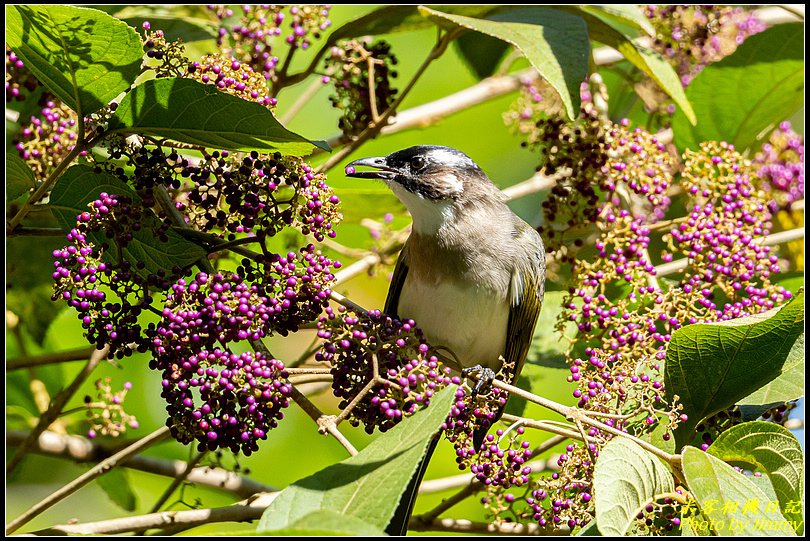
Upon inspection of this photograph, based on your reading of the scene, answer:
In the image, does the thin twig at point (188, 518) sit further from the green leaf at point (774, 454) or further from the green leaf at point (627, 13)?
the green leaf at point (627, 13)

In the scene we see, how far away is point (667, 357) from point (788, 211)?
207cm

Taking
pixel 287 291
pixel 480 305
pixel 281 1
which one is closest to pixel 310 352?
pixel 480 305

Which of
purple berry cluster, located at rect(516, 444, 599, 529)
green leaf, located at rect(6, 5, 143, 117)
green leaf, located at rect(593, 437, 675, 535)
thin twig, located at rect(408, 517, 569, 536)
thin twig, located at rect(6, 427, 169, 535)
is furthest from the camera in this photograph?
thin twig, located at rect(408, 517, 569, 536)

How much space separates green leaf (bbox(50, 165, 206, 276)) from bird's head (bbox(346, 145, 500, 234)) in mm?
1525

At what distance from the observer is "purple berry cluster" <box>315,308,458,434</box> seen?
261 cm

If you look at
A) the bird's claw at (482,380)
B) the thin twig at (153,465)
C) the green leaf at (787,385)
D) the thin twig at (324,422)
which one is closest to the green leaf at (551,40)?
the bird's claw at (482,380)

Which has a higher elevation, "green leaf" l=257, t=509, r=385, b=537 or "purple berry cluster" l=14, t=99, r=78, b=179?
"purple berry cluster" l=14, t=99, r=78, b=179

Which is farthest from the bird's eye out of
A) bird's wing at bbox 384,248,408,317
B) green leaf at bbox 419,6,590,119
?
green leaf at bbox 419,6,590,119

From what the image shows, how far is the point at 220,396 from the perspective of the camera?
2400 mm

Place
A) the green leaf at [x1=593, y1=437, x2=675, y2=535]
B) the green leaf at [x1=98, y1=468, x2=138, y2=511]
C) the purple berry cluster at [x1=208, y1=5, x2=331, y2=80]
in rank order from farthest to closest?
the green leaf at [x1=98, y1=468, x2=138, y2=511] → the purple berry cluster at [x1=208, y1=5, x2=331, y2=80] → the green leaf at [x1=593, y1=437, x2=675, y2=535]

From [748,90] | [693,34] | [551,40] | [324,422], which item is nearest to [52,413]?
[324,422]

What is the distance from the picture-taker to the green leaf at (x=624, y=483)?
2184mm

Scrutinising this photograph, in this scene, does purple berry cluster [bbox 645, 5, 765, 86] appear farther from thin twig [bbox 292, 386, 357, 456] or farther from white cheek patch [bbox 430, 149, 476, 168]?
thin twig [bbox 292, 386, 357, 456]

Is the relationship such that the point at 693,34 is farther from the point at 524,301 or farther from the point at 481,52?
the point at 524,301
